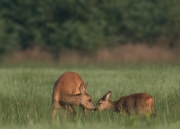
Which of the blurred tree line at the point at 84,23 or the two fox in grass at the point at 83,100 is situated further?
the blurred tree line at the point at 84,23

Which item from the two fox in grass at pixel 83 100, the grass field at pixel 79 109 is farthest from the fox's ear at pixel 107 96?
the grass field at pixel 79 109

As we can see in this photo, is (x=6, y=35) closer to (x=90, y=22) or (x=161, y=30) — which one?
(x=90, y=22)

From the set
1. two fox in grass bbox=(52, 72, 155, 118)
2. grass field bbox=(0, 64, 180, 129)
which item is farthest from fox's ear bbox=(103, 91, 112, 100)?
grass field bbox=(0, 64, 180, 129)

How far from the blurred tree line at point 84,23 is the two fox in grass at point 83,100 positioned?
88.6ft

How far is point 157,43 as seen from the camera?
40812 mm

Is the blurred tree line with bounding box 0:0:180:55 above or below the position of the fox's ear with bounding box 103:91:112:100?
above

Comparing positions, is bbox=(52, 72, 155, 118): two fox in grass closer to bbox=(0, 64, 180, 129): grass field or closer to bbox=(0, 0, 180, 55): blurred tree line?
bbox=(0, 64, 180, 129): grass field

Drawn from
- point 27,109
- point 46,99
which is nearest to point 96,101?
point 46,99

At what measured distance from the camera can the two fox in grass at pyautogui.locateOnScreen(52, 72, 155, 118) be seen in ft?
38.9

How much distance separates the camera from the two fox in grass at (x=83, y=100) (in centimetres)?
1184

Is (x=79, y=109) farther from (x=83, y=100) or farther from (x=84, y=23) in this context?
(x=84, y=23)

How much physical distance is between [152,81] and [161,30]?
2433 cm

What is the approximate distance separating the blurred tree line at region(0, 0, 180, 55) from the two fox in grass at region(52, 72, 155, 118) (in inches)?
1064

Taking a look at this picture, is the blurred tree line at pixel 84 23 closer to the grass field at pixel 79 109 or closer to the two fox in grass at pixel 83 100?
the grass field at pixel 79 109
